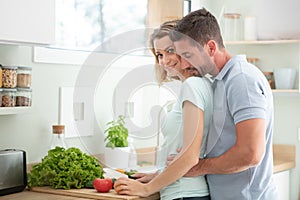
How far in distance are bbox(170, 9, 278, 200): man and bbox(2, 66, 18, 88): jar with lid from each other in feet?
2.30

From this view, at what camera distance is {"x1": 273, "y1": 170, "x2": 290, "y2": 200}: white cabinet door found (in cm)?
385

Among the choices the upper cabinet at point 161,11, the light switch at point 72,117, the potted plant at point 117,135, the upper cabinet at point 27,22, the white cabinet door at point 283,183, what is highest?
the upper cabinet at point 161,11

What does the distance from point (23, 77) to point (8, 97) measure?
5.2 inches

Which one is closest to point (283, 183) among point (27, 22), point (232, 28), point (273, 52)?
point (273, 52)

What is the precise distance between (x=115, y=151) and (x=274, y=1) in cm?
156

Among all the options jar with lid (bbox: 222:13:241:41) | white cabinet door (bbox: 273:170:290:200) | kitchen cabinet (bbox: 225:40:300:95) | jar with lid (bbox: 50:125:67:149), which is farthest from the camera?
jar with lid (bbox: 222:13:241:41)

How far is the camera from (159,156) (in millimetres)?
2459

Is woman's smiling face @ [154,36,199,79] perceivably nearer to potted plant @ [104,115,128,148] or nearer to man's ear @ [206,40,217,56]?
man's ear @ [206,40,217,56]

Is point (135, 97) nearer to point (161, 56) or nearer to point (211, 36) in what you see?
point (161, 56)

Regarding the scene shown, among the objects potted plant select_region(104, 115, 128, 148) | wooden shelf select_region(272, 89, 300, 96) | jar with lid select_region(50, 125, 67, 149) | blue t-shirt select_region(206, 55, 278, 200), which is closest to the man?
blue t-shirt select_region(206, 55, 278, 200)

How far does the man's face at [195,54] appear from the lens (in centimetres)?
228

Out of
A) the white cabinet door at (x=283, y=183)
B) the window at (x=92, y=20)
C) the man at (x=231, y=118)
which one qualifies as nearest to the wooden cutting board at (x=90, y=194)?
the man at (x=231, y=118)

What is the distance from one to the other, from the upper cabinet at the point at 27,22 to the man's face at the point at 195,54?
0.57m

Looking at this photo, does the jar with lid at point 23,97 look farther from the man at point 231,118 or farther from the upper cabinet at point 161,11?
the upper cabinet at point 161,11
